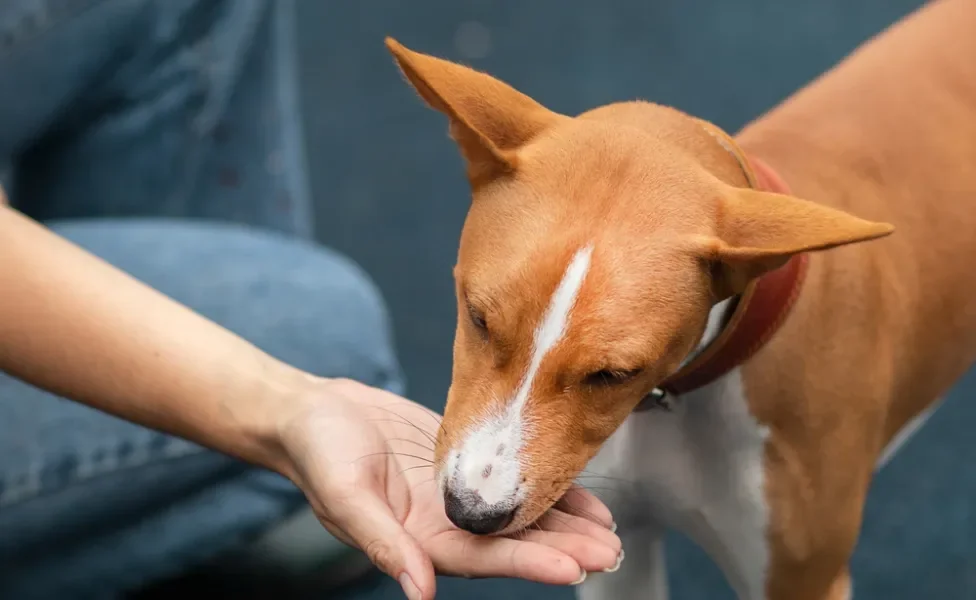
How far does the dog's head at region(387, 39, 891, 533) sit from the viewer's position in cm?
86

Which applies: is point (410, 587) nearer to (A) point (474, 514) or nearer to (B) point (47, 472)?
(A) point (474, 514)

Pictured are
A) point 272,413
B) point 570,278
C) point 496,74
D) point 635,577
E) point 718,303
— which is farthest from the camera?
point 496,74

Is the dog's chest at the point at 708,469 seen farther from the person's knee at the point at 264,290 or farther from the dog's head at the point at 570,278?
the person's knee at the point at 264,290

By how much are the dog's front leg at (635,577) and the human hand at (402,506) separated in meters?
0.41

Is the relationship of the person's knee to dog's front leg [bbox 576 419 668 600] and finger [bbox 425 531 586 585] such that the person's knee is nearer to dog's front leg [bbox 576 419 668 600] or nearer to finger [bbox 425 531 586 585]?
dog's front leg [bbox 576 419 668 600]

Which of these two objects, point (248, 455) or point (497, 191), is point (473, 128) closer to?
point (497, 191)

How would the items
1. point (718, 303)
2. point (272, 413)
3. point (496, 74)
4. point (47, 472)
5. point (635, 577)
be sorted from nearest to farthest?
1. point (718, 303)
2. point (272, 413)
3. point (47, 472)
4. point (635, 577)
5. point (496, 74)

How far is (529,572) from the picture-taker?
2.87ft

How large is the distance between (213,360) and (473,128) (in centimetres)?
41

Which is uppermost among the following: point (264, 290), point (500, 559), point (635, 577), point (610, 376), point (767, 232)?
point (767, 232)

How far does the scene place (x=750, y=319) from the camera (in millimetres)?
983

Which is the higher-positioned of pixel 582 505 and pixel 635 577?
pixel 582 505

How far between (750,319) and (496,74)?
1680mm

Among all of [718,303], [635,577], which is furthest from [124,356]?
[635,577]
